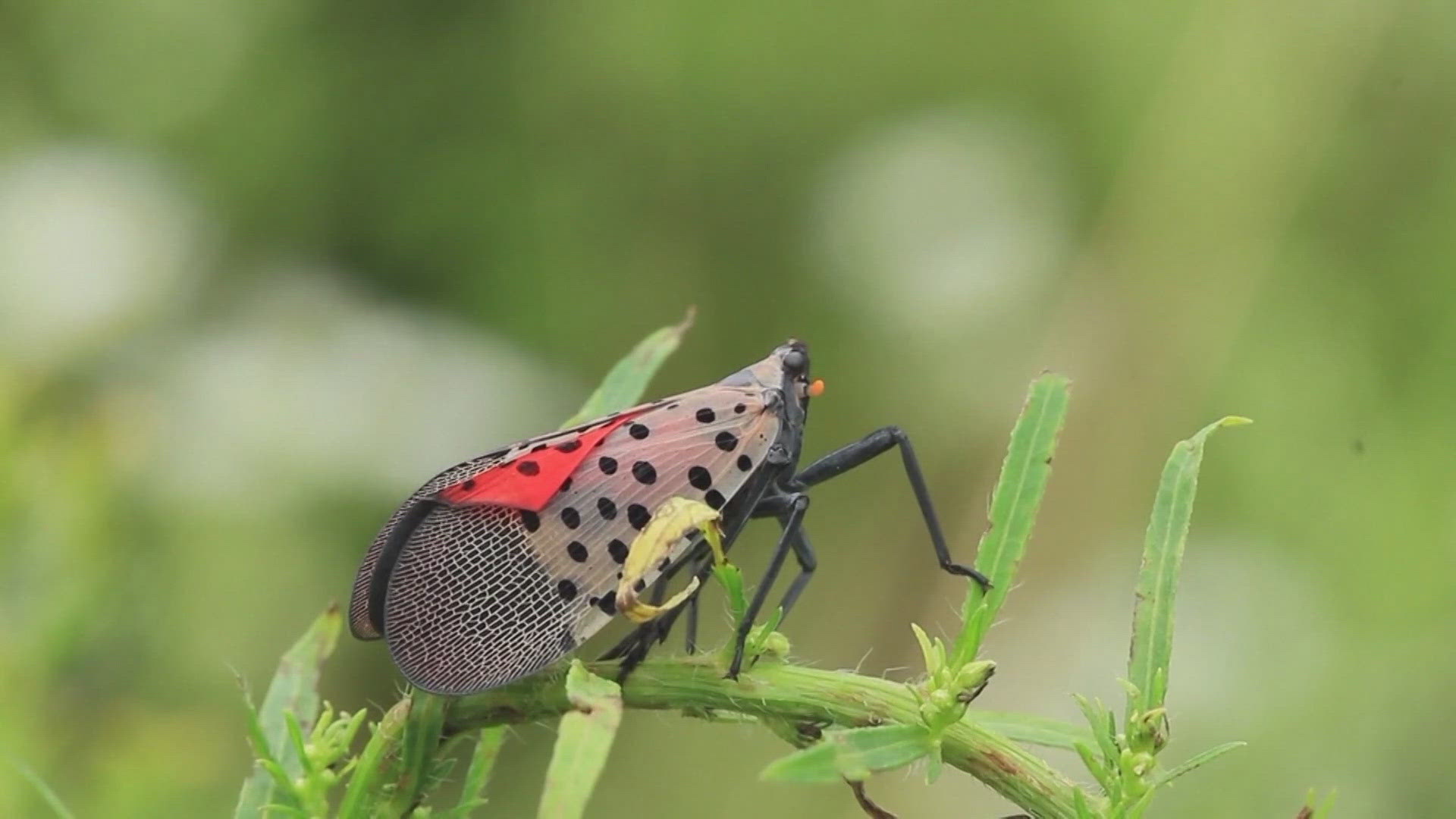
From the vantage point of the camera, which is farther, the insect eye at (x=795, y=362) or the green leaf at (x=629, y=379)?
the insect eye at (x=795, y=362)

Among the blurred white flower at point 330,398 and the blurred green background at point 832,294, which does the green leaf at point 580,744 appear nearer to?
the blurred green background at point 832,294

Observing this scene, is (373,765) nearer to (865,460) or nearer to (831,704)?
(831,704)

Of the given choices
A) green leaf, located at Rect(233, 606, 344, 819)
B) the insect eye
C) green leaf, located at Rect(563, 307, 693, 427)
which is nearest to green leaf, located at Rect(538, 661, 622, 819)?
green leaf, located at Rect(233, 606, 344, 819)

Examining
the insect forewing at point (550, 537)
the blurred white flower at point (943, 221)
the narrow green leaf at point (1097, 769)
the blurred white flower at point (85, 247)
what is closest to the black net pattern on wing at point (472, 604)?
the insect forewing at point (550, 537)

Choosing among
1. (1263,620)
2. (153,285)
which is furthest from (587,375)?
(1263,620)

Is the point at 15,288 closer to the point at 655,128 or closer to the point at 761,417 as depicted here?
the point at 655,128
